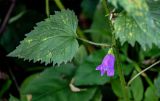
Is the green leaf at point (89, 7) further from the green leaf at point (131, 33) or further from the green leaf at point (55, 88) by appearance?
the green leaf at point (131, 33)

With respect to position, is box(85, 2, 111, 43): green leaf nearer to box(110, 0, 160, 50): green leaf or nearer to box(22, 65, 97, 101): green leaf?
box(22, 65, 97, 101): green leaf

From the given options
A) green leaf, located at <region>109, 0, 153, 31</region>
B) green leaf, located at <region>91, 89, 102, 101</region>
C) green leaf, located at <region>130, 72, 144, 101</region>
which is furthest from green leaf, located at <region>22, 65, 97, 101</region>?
green leaf, located at <region>109, 0, 153, 31</region>

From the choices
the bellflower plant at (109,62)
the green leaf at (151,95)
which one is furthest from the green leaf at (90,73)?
the bellflower plant at (109,62)

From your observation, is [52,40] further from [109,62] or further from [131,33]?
[131,33]

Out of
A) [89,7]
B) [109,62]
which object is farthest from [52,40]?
[89,7]

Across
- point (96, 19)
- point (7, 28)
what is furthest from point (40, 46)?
point (7, 28)

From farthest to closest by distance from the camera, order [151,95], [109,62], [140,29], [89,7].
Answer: [89,7] → [151,95] → [109,62] → [140,29]

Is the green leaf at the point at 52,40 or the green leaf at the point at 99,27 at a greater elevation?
the green leaf at the point at 52,40
